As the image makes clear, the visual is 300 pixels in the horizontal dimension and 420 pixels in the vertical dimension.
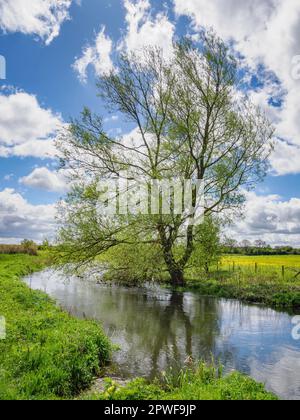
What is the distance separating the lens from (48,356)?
8.52 m

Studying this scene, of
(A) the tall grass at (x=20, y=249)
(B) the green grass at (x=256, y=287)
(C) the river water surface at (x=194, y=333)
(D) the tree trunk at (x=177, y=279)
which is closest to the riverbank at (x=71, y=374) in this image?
(C) the river water surface at (x=194, y=333)

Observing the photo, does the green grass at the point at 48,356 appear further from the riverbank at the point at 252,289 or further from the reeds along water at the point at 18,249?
the reeds along water at the point at 18,249

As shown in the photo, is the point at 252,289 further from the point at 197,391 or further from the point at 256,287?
the point at 197,391

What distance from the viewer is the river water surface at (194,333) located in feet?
32.0

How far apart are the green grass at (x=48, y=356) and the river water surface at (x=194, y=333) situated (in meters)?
1.12

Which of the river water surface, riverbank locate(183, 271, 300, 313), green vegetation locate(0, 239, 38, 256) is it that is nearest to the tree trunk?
riverbank locate(183, 271, 300, 313)

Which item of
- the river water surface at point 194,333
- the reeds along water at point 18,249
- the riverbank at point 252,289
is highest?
the reeds along water at point 18,249

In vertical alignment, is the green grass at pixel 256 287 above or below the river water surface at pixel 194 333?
above

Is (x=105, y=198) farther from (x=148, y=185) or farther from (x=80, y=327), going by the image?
(x=80, y=327)

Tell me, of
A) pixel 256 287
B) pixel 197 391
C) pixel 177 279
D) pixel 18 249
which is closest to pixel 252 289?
pixel 256 287

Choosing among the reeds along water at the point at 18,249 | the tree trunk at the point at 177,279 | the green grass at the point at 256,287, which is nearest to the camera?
the green grass at the point at 256,287

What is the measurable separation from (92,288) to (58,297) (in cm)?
571

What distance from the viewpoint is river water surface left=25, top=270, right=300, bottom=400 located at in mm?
9758
